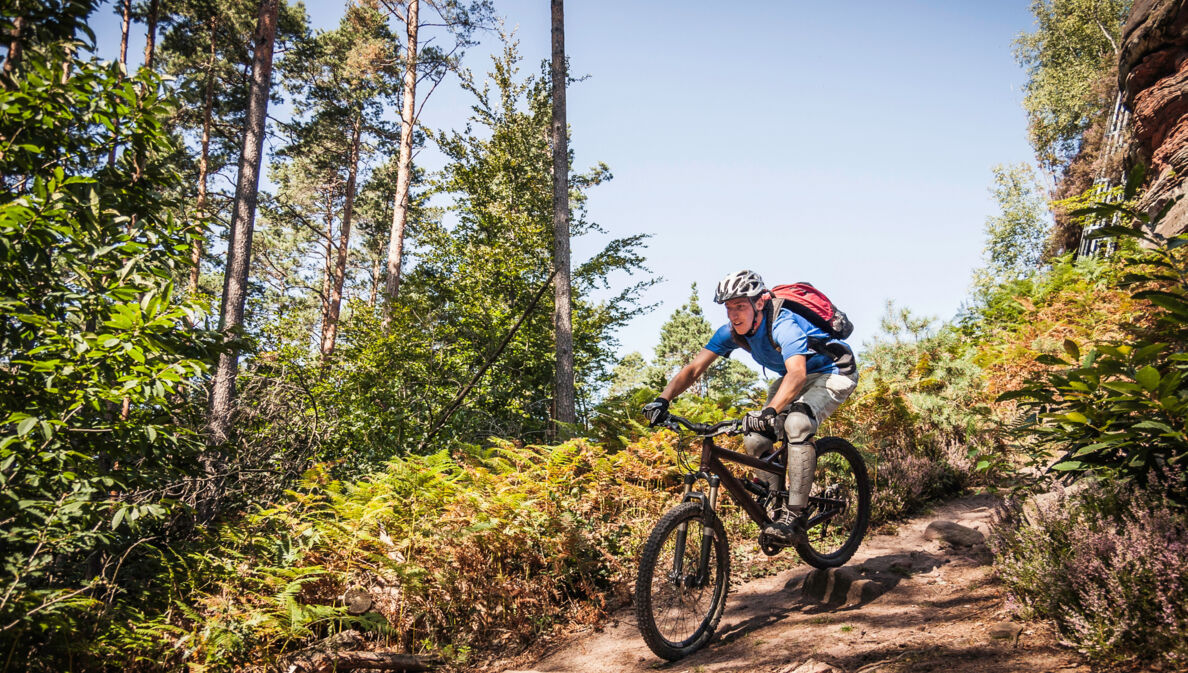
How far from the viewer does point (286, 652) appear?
4.57 metres

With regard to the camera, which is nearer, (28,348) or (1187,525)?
(1187,525)

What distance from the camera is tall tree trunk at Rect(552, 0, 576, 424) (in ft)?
36.1

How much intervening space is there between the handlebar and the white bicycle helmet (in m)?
0.95

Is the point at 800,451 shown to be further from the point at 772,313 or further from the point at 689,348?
the point at 689,348

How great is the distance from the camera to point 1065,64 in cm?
3506

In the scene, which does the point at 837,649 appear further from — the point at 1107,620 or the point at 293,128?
the point at 293,128

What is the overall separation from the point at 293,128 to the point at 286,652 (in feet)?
65.5

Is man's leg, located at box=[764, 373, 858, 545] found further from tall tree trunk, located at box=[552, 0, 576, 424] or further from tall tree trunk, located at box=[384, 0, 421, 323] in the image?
tall tree trunk, located at box=[384, 0, 421, 323]

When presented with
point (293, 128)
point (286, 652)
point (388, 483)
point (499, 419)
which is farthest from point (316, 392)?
point (293, 128)

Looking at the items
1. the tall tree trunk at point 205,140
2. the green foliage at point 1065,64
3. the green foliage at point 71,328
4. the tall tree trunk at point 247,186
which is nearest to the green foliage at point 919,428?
the green foliage at point 71,328

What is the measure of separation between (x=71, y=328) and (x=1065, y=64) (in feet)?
154

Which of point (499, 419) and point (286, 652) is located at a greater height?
point (499, 419)

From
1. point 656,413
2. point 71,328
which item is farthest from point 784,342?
point 71,328

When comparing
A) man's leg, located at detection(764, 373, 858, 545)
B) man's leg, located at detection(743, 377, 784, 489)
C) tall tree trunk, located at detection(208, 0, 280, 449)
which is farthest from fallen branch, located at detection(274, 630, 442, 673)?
tall tree trunk, located at detection(208, 0, 280, 449)
